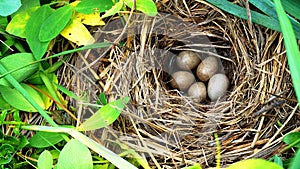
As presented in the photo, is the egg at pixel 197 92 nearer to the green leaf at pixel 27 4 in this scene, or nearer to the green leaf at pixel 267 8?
the green leaf at pixel 267 8

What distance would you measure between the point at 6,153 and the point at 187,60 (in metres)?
0.59

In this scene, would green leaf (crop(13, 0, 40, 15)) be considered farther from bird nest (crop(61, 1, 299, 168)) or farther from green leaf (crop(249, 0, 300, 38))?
green leaf (crop(249, 0, 300, 38))

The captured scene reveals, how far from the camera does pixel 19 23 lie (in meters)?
1.41

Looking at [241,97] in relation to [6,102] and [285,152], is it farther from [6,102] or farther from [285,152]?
[6,102]

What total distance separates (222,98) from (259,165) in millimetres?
738

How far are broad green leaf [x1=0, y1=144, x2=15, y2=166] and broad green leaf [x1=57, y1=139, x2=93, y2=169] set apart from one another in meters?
0.20

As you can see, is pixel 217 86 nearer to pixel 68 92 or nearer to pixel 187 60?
pixel 187 60

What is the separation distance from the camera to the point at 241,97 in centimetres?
146

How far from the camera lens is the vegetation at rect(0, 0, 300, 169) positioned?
4.32 ft

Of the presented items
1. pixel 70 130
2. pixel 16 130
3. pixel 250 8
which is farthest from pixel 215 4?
pixel 16 130

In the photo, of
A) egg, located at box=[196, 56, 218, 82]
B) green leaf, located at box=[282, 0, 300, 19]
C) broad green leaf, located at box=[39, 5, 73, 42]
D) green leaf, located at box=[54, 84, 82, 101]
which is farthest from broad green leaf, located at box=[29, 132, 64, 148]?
green leaf, located at box=[282, 0, 300, 19]

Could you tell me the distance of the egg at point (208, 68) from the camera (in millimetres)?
1595

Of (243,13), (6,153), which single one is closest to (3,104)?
(6,153)

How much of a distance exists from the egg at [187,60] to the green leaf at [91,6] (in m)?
0.32
